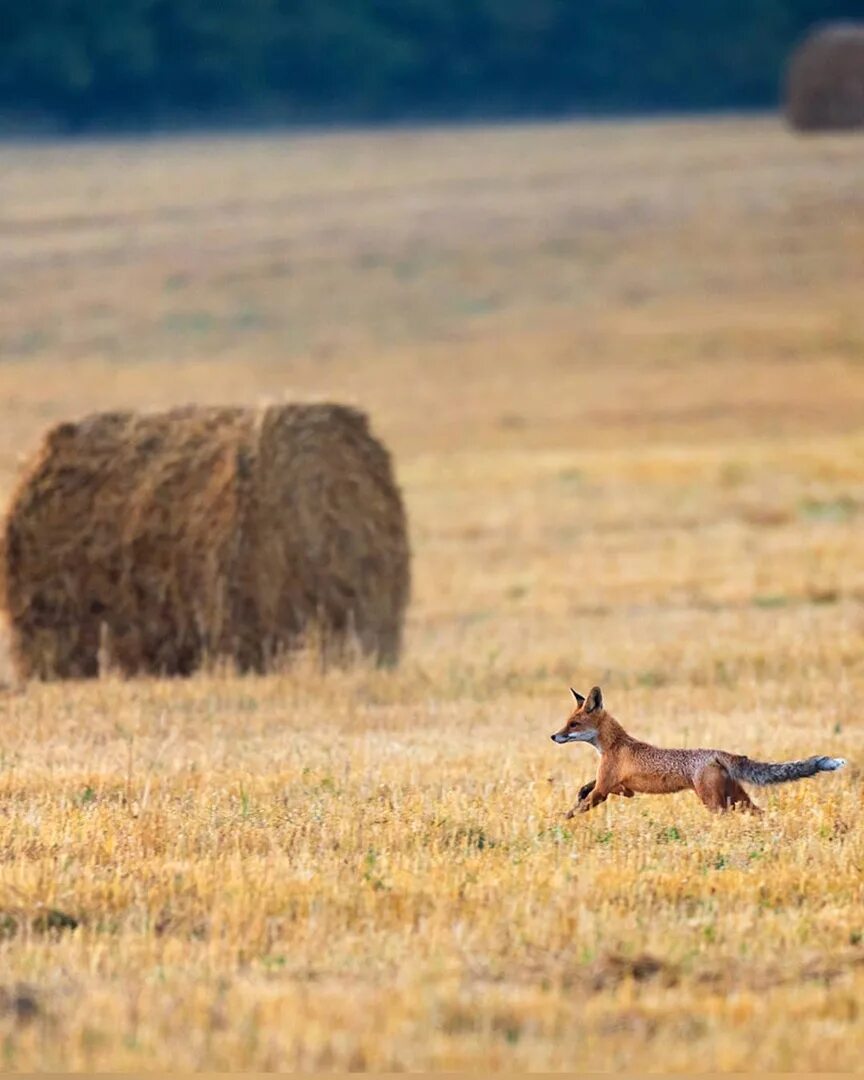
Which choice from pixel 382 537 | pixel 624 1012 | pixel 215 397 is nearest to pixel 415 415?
pixel 215 397

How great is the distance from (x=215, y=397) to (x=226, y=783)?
26245 mm

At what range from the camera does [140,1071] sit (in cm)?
574

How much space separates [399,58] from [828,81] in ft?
44.3

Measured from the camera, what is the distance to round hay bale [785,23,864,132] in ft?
170

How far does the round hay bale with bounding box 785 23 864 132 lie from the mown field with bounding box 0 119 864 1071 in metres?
9.13

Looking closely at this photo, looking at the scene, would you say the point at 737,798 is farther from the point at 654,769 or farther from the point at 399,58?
the point at 399,58

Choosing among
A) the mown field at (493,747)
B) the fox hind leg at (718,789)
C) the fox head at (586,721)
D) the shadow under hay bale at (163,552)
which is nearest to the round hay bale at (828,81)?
the mown field at (493,747)

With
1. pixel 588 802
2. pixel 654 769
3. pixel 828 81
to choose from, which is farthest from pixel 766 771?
pixel 828 81

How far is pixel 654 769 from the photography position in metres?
9.05

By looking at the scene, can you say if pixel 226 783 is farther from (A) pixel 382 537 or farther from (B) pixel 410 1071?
(A) pixel 382 537

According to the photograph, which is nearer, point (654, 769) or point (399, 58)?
point (654, 769)

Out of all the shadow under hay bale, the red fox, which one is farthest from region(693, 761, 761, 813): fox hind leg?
the shadow under hay bale

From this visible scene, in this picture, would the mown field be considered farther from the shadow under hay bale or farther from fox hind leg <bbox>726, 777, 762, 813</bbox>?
the shadow under hay bale

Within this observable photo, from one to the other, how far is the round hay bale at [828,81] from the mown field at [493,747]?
9.13 metres
